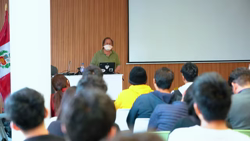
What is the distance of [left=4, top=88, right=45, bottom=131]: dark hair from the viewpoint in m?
1.30

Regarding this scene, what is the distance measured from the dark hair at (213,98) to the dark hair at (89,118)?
576 mm

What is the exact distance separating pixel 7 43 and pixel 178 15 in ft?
14.5

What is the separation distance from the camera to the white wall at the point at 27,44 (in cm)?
265

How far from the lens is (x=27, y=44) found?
267 cm

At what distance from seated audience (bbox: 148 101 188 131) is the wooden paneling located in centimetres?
460

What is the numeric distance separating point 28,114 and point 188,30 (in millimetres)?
6139

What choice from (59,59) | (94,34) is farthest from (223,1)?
(59,59)

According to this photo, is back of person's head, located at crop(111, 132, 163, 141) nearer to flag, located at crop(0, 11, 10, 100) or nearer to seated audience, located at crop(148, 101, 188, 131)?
seated audience, located at crop(148, 101, 188, 131)

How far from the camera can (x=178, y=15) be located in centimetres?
682

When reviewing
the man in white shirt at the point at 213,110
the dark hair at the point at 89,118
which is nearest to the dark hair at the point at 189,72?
the man in white shirt at the point at 213,110

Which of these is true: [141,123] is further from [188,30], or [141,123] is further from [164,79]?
[188,30]

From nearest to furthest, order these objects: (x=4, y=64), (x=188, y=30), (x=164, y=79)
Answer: (x=164, y=79), (x=4, y=64), (x=188, y=30)

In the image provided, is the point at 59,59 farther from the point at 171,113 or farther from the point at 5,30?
the point at 171,113

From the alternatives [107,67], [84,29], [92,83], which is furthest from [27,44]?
→ [84,29]
